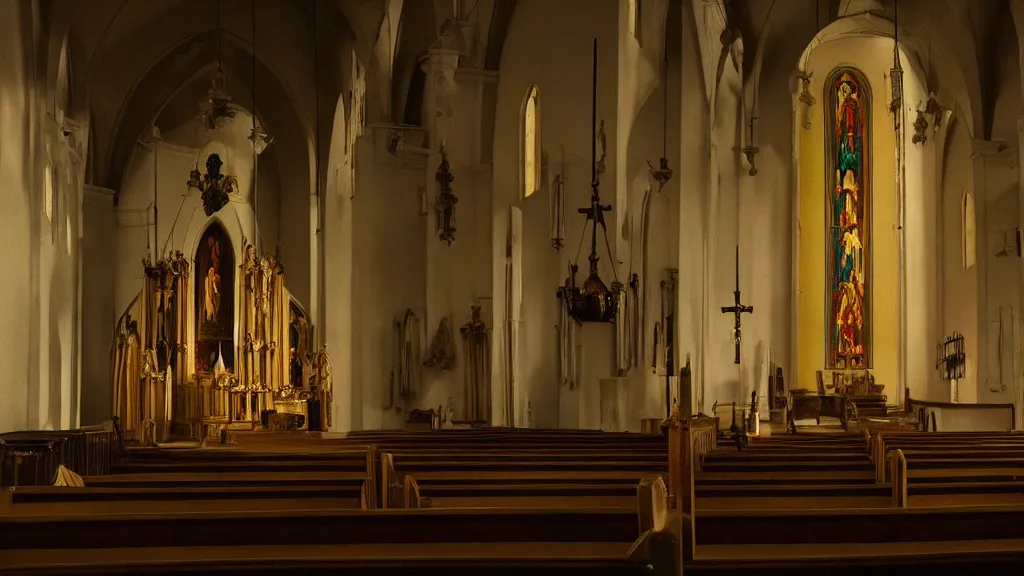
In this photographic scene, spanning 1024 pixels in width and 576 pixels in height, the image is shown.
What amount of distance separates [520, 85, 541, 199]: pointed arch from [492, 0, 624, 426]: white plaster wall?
11 centimetres

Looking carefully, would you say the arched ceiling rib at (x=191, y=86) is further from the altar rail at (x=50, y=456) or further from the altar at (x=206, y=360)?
the altar rail at (x=50, y=456)

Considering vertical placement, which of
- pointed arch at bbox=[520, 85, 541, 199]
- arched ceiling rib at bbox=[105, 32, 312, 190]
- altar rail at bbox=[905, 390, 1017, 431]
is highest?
arched ceiling rib at bbox=[105, 32, 312, 190]

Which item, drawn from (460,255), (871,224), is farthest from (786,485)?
(871,224)

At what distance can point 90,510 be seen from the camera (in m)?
5.23

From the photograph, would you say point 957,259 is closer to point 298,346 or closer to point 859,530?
point 298,346

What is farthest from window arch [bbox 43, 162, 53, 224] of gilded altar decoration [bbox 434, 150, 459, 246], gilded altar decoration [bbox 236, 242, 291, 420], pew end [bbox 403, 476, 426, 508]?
pew end [bbox 403, 476, 426, 508]

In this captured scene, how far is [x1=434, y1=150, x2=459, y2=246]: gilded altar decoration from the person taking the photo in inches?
826

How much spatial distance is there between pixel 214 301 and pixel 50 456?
22434 millimetres

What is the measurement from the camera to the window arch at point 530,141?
21156mm

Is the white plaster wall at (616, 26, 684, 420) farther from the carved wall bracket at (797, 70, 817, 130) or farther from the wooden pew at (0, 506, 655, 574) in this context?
the wooden pew at (0, 506, 655, 574)

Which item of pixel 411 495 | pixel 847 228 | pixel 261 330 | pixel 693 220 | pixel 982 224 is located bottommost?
pixel 411 495

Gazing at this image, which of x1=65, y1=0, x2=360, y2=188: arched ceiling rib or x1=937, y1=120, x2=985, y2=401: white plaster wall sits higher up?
x1=65, y1=0, x2=360, y2=188: arched ceiling rib

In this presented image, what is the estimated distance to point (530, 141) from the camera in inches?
849

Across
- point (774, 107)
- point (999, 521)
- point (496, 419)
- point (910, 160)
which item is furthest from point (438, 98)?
point (999, 521)
